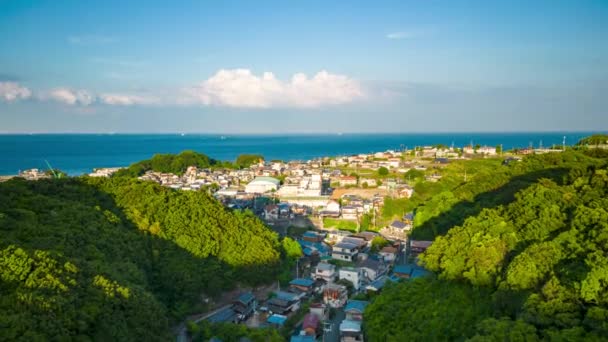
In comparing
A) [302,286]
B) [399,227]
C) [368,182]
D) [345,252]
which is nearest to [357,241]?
[345,252]

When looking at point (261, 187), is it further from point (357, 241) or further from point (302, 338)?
point (302, 338)

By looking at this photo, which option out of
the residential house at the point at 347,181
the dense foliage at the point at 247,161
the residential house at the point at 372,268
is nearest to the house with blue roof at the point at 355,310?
the residential house at the point at 372,268

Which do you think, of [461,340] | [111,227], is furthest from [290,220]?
[461,340]

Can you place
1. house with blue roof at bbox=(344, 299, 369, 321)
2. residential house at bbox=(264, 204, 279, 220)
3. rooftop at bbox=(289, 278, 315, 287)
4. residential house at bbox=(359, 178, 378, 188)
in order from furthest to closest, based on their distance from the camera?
residential house at bbox=(359, 178, 378, 188) < residential house at bbox=(264, 204, 279, 220) < rooftop at bbox=(289, 278, 315, 287) < house with blue roof at bbox=(344, 299, 369, 321)

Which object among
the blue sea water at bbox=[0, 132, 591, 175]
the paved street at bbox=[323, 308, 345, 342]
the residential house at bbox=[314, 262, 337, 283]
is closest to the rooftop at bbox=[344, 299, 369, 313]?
the paved street at bbox=[323, 308, 345, 342]

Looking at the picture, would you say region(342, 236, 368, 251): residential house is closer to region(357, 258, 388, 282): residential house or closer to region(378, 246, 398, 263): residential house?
region(378, 246, 398, 263): residential house

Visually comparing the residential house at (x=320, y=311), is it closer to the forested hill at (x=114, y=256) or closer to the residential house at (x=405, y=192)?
the forested hill at (x=114, y=256)
